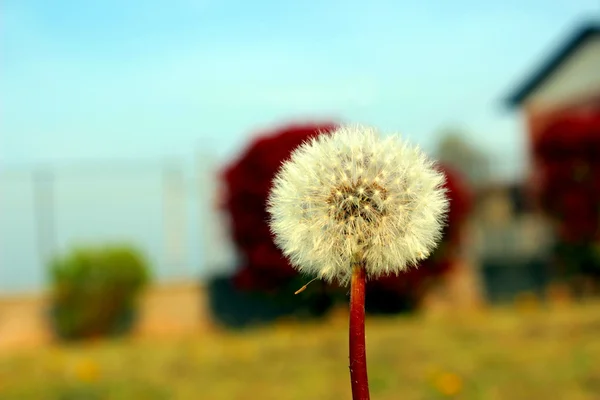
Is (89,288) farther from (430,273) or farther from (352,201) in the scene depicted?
(352,201)

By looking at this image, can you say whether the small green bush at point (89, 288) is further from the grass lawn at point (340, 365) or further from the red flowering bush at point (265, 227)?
the grass lawn at point (340, 365)

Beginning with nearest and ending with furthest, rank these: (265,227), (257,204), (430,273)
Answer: (265,227) → (257,204) → (430,273)

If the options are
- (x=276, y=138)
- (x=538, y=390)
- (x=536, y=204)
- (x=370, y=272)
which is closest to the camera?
(x=370, y=272)

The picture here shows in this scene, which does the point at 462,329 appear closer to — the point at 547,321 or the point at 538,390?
the point at 547,321

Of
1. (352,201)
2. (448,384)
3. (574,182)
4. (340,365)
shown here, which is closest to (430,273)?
(574,182)

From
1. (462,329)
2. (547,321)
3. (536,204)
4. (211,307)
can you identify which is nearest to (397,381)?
(462,329)

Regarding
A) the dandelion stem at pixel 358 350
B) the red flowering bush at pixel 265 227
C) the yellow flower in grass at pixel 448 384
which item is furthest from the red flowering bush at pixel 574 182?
the dandelion stem at pixel 358 350
